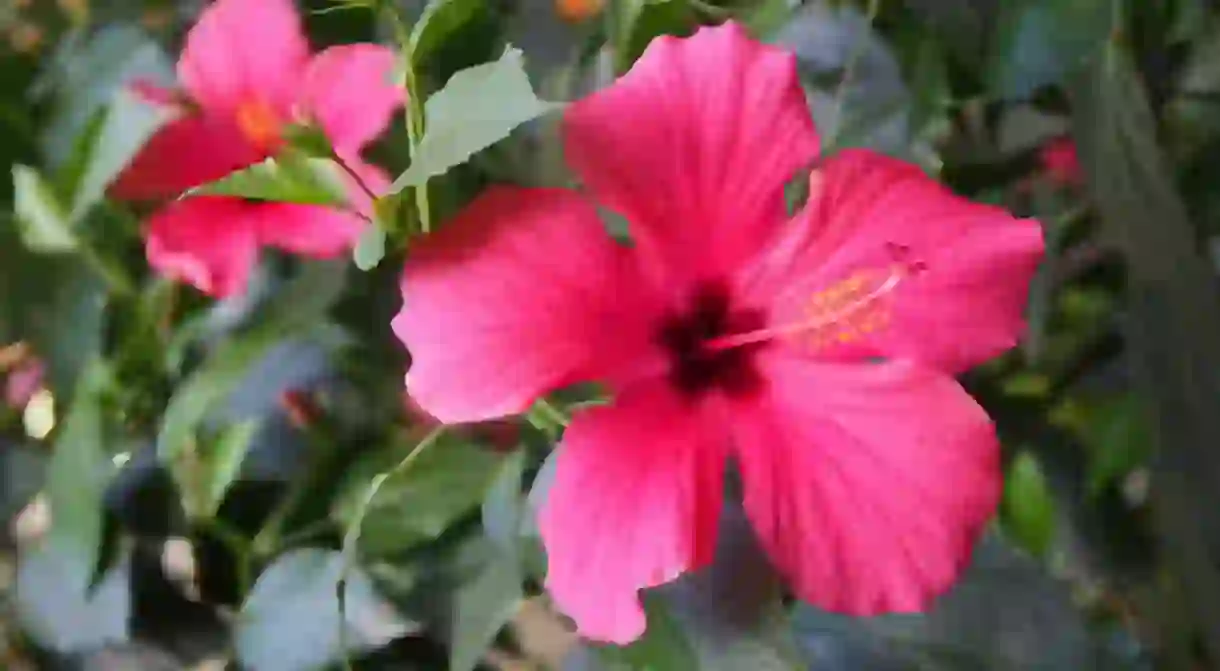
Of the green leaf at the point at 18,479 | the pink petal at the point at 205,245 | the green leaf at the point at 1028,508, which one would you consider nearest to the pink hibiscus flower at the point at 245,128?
the pink petal at the point at 205,245

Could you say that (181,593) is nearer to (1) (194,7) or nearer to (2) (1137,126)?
(1) (194,7)

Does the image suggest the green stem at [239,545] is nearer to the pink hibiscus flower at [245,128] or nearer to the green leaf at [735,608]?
the pink hibiscus flower at [245,128]

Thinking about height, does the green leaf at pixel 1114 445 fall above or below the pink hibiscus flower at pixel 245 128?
below

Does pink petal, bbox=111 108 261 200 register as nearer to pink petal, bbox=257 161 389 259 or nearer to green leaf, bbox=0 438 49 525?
pink petal, bbox=257 161 389 259

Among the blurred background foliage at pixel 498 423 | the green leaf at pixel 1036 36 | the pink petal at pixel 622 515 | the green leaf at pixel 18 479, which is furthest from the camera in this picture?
the green leaf at pixel 18 479

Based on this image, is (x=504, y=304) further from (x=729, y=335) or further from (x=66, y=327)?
(x=66, y=327)

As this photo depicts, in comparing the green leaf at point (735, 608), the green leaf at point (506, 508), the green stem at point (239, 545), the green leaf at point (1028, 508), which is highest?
the green leaf at point (735, 608)

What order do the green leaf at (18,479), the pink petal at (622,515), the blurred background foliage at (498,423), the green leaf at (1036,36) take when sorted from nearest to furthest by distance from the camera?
the pink petal at (622,515), the blurred background foliage at (498,423), the green leaf at (1036,36), the green leaf at (18,479)
